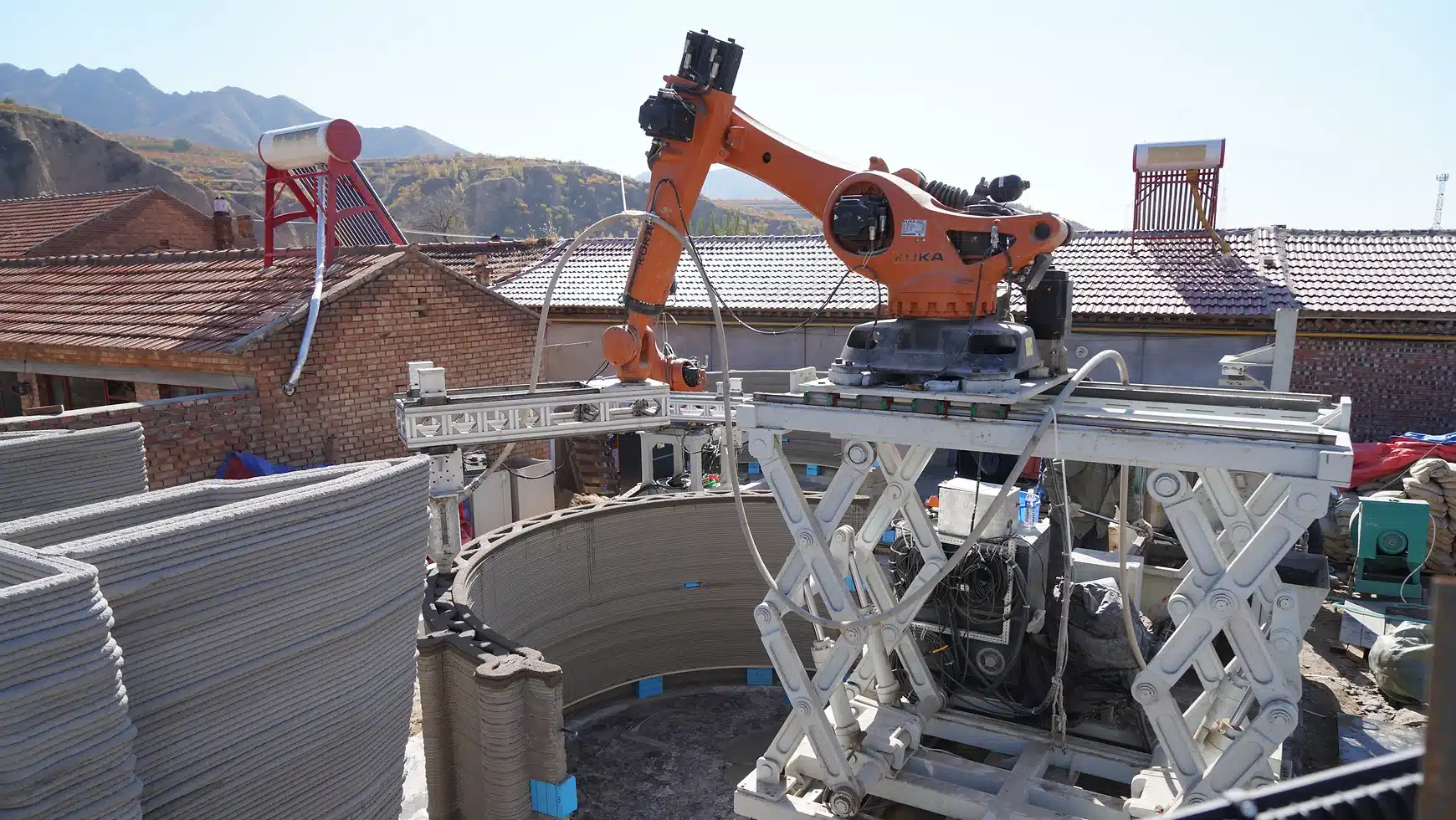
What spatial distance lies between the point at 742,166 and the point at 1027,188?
2215 mm

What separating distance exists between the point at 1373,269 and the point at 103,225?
75.6ft

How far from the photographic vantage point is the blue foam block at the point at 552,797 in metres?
5.88

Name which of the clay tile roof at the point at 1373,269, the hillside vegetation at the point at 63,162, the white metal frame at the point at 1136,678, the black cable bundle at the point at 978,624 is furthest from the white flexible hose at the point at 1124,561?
the hillside vegetation at the point at 63,162

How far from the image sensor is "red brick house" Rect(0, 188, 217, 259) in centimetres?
1808

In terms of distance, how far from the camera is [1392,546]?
981cm

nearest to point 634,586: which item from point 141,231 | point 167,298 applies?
point 167,298

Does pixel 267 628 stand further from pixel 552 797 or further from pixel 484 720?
pixel 552 797

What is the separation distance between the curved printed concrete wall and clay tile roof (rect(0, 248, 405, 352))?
13.6 ft

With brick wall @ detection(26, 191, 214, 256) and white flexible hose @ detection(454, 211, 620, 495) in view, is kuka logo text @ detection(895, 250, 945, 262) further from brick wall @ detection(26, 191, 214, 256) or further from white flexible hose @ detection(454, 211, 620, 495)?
brick wall @ detection(26, 191, 214, 256)

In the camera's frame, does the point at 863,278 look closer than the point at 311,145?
No

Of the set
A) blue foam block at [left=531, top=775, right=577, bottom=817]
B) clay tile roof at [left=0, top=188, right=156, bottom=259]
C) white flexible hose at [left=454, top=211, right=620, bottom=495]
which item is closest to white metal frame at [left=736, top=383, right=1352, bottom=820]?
blue foam block at [left=531, top=775, right=577, bottom=817]

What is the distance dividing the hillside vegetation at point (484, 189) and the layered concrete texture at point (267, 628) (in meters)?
55.0

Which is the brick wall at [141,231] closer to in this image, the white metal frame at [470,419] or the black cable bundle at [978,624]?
the white metal frame at [470,419]

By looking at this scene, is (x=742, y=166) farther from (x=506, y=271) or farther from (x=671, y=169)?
(x=506, y=271)
